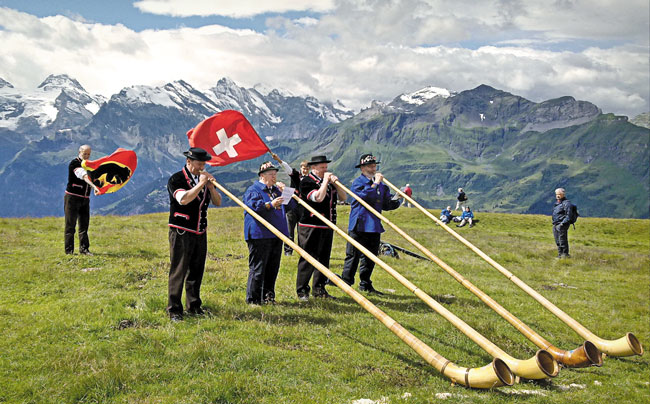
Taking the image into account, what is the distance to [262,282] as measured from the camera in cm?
1095

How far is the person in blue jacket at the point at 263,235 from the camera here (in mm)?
10797

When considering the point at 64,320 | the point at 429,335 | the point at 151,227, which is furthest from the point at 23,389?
the point at 151,227

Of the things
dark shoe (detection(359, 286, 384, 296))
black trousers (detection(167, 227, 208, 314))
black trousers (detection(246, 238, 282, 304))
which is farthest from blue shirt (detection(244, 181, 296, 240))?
dark shoe (detection(359, 286, 384, 296))

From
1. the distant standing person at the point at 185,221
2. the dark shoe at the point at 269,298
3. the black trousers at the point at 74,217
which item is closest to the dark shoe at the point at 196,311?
the distant standing person at the point at 185,221

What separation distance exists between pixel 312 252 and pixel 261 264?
A: 196cm

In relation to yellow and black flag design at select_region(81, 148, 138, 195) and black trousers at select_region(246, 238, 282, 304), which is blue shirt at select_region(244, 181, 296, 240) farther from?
yellow and black flag design at select_region(81, 148, 138, 195)

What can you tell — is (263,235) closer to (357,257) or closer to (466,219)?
(357,257)

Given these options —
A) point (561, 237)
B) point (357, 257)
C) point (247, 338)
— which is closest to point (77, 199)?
point (357, 257)

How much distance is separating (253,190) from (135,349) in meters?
Answer: 4.49

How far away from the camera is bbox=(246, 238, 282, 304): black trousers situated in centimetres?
1085

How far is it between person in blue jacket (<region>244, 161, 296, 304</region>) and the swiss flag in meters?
1.05

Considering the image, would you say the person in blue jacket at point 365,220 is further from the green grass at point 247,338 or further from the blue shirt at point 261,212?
the blue shirt at point 261,212

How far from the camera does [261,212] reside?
35.4 ft

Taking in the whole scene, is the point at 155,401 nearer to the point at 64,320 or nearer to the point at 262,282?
the point at 64,320
